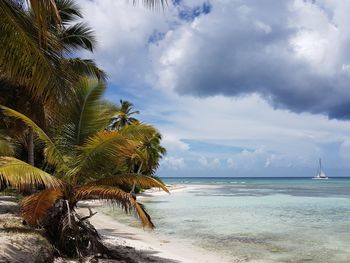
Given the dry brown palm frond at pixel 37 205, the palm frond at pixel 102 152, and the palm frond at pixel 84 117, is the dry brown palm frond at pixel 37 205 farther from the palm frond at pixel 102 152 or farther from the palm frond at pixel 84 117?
the palm frond at pixel 84 117

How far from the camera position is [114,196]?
25.8 feet

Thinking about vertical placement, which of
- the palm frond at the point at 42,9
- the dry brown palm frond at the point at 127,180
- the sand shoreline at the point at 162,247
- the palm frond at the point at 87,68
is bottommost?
the sand shoreline at the point at 162,247

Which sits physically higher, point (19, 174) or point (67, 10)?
point (67, 10)

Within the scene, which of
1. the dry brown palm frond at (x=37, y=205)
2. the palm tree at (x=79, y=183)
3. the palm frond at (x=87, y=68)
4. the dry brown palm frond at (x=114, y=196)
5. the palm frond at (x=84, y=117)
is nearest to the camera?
the dry brown palm frond at (x=37, y=205)

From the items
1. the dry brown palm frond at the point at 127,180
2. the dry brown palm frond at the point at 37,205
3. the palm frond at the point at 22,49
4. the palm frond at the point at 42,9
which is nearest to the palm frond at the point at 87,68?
the dry brown palm frond at the point at 127,180

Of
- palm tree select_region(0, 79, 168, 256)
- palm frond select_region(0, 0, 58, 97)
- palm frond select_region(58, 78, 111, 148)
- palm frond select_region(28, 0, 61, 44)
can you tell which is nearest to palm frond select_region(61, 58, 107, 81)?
palm frond select_region(58, 78, 111, 148)

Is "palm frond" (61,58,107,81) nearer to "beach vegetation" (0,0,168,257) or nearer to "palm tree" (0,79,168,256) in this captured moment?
"beach vegetation" (0,0,168,257)

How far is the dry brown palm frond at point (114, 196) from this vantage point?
7848mm

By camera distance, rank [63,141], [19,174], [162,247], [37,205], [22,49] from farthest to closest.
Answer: [162,247] → [63,141] → [37,205] → [19,174] → [22,49]

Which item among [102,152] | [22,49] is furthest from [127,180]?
[22,49]

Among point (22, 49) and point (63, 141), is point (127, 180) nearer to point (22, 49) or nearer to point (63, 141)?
point (63, 141)

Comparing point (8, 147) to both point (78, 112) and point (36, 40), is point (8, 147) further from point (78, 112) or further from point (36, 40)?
point (36, 40)

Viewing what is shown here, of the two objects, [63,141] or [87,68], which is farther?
[87,68]

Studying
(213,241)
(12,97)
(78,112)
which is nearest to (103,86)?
(78,112)
